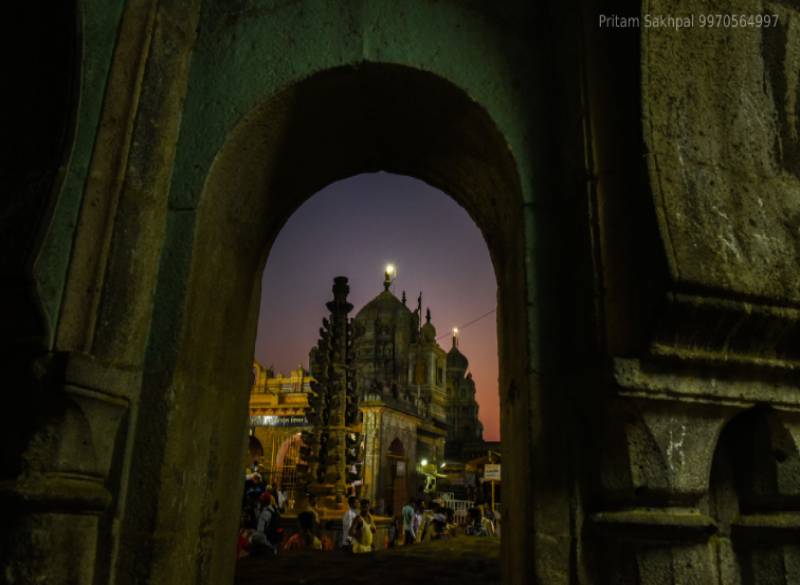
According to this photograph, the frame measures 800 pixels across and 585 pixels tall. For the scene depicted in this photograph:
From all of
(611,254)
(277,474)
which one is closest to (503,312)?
(611,254)

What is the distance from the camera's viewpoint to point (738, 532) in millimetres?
2057

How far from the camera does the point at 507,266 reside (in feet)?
9.82

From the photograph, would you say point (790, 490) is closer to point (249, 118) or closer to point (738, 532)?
point (738, 532)

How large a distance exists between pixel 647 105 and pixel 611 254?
1.88 feet

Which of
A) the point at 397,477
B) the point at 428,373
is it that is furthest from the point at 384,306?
the point at 397,477

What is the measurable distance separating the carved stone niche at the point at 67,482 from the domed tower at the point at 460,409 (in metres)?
45.4

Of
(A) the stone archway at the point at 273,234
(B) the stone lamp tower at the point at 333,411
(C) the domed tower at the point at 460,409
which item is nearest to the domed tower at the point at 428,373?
(C) the domed tower at the point at 460,409

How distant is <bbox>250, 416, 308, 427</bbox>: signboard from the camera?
2940cm

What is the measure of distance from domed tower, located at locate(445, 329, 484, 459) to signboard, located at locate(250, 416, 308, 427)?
778 inches

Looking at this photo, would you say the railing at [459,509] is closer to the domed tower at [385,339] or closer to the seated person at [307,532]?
the seated person at [307,532]

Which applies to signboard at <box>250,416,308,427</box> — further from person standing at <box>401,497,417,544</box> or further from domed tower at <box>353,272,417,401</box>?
person standing at <box>401,497,417,544</box>

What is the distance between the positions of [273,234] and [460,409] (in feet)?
155

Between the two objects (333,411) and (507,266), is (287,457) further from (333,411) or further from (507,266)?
(507,266)

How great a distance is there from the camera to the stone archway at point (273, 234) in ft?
7.90
